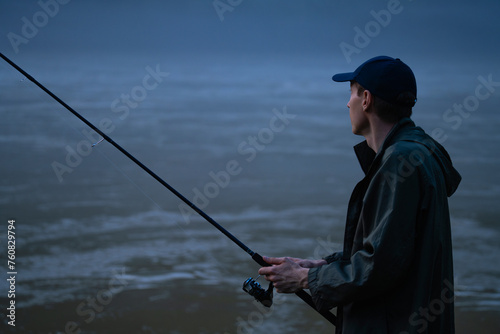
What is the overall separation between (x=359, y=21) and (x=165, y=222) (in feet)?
46.5

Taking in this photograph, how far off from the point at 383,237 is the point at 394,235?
22 mm

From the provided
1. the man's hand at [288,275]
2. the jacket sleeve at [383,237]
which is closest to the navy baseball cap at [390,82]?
the jacket sleeve at [383,237]

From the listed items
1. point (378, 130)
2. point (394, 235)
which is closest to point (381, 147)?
point (378, 130)

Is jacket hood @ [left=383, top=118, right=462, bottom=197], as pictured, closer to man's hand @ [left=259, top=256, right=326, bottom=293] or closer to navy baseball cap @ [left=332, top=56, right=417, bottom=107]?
navy baseball cap @ [left=332, top=56, right=417, bottom=107]

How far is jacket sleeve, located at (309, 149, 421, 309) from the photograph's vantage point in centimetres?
124

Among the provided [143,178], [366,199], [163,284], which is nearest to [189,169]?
[143,178]

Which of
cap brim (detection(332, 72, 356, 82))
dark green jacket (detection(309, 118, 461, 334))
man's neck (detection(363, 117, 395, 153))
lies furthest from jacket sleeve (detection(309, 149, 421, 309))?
cap brim (detection(332, 72, 356, 82))

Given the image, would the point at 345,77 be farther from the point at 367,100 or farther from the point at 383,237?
the point at 383,237

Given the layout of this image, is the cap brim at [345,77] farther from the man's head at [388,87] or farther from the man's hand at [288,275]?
the man's hand at [288,275]

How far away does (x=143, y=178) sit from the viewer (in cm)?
576

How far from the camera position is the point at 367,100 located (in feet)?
4.66

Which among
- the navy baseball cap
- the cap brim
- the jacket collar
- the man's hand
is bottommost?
the man's hand

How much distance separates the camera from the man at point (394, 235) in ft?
4.10

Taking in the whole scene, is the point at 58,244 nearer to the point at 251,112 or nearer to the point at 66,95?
the point at 251,112
